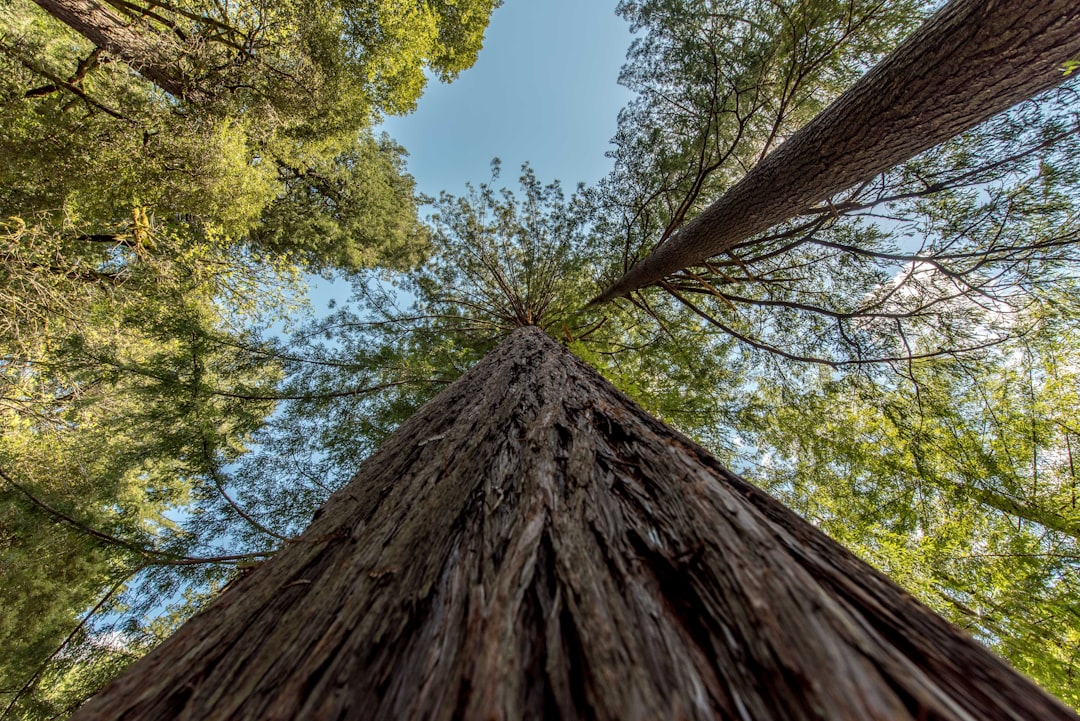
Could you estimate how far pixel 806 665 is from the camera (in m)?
0.44

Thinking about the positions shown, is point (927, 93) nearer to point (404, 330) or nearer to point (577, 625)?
point (577, 625)

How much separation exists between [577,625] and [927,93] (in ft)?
9.62

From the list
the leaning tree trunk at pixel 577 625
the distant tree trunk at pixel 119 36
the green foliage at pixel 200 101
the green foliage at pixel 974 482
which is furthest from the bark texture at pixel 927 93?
the distant tree trunk at pixel 119 36

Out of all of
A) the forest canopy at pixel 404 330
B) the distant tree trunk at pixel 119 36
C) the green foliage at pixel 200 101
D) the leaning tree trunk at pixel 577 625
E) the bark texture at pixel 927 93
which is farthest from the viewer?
the distant tree trunk at pixel 119 36

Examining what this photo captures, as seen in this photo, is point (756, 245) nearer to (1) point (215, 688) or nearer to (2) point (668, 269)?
(2) point (668, 269)

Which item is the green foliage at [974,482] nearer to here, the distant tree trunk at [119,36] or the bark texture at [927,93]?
the bark texture at [927,93]

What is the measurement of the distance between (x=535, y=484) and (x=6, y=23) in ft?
28.5

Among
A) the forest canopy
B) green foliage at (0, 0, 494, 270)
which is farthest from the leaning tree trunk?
green foliage at (0, 0, 494, 270)

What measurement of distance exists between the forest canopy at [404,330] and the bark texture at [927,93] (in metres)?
0.86

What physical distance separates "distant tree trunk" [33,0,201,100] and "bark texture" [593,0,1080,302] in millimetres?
5600

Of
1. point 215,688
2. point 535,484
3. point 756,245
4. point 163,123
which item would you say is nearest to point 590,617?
point 535,484

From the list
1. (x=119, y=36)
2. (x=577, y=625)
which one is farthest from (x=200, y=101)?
(x=577, y=625)

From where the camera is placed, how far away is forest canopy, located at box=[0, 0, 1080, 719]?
2.97 metres

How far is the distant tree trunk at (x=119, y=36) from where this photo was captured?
147 inches
